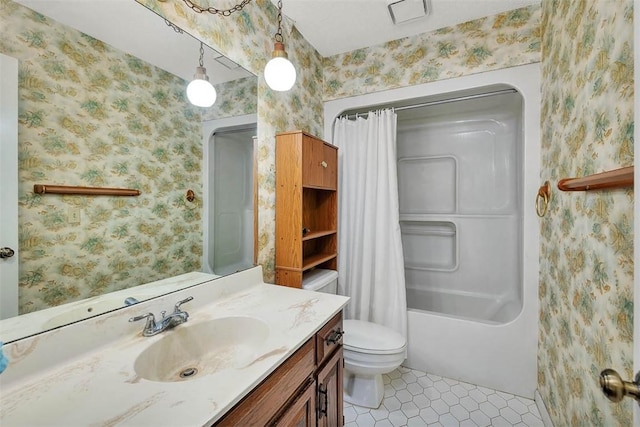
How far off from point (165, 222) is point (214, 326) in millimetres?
443

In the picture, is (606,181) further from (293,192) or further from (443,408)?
(443,408)

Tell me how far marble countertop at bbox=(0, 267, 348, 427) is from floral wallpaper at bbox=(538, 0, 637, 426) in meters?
0.88

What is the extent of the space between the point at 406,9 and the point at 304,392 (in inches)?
81.5

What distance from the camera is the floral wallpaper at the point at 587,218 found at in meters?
0.76

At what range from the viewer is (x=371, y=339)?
5.34ft

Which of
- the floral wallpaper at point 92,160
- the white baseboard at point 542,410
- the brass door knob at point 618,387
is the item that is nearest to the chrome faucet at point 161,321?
the floral wallpaper at point 92,160

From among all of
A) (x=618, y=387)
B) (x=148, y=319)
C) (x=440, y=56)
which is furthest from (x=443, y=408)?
(x=440, y=56)

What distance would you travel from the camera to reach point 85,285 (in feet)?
2.74

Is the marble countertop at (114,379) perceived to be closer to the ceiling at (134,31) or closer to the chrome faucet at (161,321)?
the chrome faucet at (161,321)

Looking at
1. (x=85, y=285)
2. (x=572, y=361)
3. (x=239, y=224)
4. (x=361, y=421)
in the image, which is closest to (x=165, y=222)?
(x=85, y=285)

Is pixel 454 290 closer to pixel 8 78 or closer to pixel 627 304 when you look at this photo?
pixel 627 304

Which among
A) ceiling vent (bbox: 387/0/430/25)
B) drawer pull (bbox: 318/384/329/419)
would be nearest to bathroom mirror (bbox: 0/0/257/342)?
drawer pull (bbox: 318/384/329/419)

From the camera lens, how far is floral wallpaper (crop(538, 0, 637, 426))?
2.48 ft

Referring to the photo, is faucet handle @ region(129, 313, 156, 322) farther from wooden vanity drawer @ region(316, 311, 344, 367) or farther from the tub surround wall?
the tub surround wall
